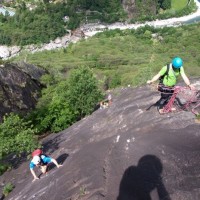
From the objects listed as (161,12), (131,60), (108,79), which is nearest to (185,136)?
(108,79)

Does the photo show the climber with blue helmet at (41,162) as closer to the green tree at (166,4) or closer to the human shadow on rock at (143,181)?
the human shadow on rock at (143,181)

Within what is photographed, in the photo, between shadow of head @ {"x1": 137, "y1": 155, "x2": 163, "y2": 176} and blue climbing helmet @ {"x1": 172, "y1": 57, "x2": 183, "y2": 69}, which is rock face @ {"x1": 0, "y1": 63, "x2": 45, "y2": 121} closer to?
shadow of head @ {"x1": 137, "y1": 155, "x2": 163, "y2": 176}

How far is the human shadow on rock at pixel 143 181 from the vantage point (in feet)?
A: 47.0

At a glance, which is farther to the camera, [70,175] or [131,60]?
[131,60]

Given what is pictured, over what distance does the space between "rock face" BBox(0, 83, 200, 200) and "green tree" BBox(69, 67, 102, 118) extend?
34.0 feet

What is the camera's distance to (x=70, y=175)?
18.2 meters

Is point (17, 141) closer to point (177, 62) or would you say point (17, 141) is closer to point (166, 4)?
point (177, 62)

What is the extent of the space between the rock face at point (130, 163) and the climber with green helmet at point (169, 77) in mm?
1370

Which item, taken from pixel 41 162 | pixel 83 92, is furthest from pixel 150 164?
pixel 83 92

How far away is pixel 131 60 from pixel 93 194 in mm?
99394

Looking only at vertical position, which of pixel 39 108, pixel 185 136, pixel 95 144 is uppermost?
Result: pixel 185 136

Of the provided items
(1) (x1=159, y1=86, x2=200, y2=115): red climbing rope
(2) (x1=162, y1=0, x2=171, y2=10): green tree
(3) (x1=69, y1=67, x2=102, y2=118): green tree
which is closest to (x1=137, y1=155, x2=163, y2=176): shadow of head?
(1) (x1=159, y1=86, x2=200, y2=115): red climbing rope

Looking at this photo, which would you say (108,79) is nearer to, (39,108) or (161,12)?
(39,108)

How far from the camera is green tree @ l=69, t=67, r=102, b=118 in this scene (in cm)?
3416
